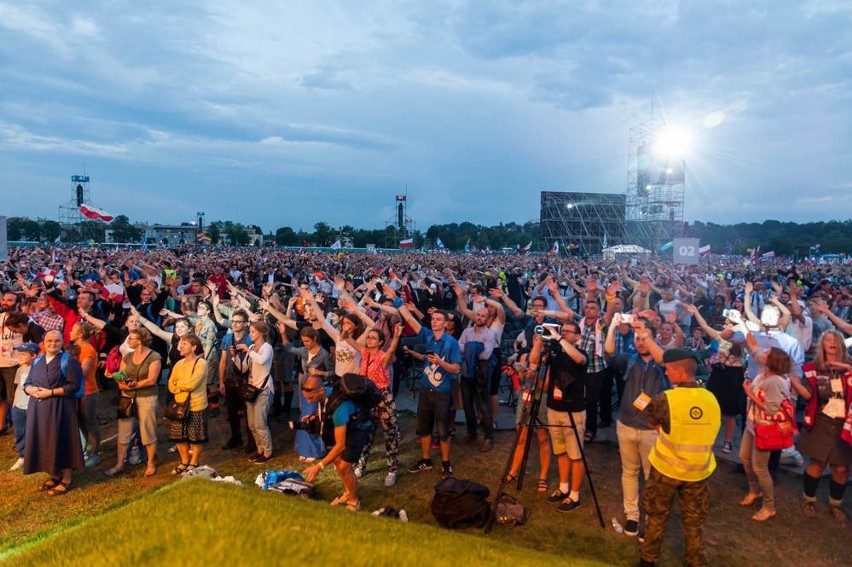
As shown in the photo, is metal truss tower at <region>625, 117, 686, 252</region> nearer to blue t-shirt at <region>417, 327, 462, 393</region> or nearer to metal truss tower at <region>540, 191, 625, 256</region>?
metal truss tower at <region>540, 191, 625, 256</region>

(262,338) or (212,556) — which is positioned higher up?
(262,338)

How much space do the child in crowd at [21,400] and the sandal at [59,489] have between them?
0.88 m

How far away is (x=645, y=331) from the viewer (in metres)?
5.05

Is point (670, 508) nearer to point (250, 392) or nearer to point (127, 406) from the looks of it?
point (250, 392)

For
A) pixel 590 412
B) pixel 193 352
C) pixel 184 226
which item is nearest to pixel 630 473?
pixel 590 412

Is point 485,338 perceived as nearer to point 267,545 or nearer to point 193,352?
point 193,352

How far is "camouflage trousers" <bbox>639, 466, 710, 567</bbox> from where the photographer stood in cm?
418

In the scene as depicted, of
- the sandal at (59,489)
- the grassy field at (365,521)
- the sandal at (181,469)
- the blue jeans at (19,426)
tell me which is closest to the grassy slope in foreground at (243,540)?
the grassy field at (365,521)

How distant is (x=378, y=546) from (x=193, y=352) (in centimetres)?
379

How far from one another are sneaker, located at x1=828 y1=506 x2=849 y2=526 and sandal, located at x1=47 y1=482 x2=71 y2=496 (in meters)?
8.07

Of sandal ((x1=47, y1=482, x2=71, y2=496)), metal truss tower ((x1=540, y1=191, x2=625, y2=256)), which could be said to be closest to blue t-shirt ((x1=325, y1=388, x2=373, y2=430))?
sandal ((x1=47, y1=482, x2=71, y2=496))

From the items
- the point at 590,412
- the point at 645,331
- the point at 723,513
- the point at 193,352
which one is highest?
the point at 645,331

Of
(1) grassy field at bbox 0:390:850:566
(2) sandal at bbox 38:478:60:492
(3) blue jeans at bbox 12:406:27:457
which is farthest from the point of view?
(3) blue jeans at bbox 12:406:27:457

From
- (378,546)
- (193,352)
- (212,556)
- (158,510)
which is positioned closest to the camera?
(212,556)
